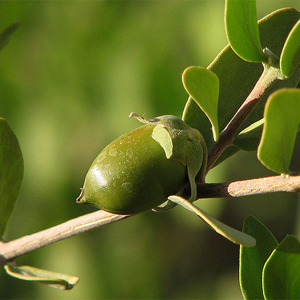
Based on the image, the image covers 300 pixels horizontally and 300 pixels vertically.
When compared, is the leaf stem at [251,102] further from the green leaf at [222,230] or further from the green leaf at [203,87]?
the green leaf at [222,230]

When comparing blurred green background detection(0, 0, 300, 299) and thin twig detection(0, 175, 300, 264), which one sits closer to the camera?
thin twig detection(0, 175, 300, 264)

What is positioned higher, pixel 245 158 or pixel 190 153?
pixel 190 153

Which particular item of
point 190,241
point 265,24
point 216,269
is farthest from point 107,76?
point 265,24

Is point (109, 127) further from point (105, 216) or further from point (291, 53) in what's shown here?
point (291, 53)

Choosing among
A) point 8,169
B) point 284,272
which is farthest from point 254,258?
point 8,169

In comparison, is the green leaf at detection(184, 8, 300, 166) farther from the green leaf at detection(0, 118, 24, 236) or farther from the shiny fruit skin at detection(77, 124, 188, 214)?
the green leaf at detection(0, 118, 24, 236)

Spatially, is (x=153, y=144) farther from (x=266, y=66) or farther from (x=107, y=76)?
(x=107, y=76)

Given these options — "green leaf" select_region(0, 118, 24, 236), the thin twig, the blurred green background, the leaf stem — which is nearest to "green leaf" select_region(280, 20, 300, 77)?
the leaf stem
